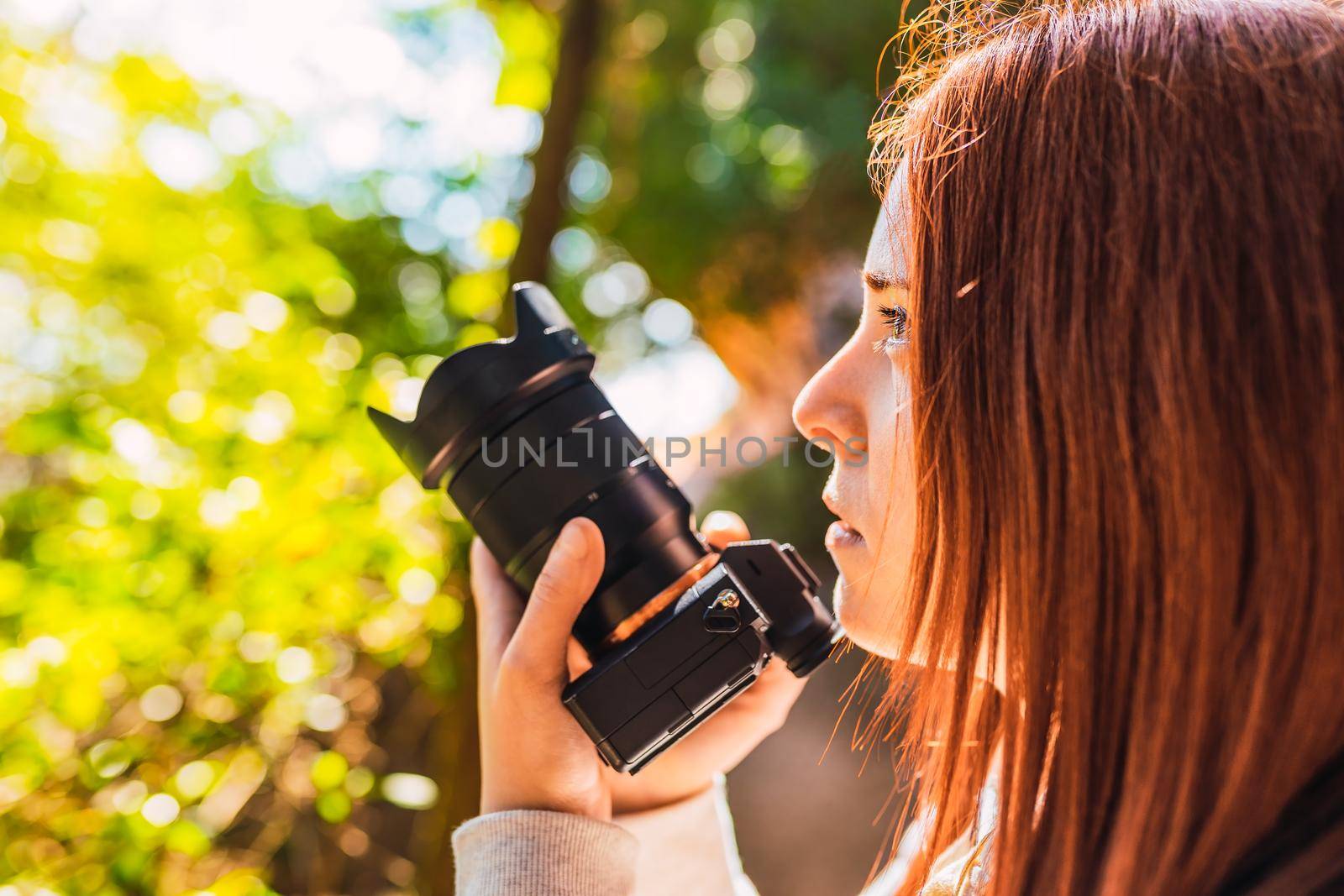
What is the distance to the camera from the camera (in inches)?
29.5

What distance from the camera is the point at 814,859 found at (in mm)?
1971

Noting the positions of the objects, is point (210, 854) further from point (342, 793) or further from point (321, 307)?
point (321, 307)

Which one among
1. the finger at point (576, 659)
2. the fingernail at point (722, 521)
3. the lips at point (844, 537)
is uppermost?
the lips at point (844, 537)

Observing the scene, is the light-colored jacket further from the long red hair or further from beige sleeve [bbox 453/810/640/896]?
the long red hair

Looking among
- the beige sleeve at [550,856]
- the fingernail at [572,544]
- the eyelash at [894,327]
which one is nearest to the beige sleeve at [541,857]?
the beige sleeve at [550,856]

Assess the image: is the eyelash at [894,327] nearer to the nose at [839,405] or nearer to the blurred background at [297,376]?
the nose at [839,405]

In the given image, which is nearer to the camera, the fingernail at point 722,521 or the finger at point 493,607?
the finger at point 493,607

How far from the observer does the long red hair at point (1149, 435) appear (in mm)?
454

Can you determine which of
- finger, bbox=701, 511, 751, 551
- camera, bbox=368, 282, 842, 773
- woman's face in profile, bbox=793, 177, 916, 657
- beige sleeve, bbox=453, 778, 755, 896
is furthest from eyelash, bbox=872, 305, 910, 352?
beige sleeve, bbox=453, 778, 755, 896

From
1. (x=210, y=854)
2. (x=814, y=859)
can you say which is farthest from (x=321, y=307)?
(x=814, y=859)

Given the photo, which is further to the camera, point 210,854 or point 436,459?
point 210,854

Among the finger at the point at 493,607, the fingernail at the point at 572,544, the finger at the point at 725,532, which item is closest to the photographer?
the fingernail at the point at 572,544

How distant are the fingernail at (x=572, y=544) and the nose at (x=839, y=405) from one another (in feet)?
0.70

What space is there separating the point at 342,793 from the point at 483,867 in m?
0.55
